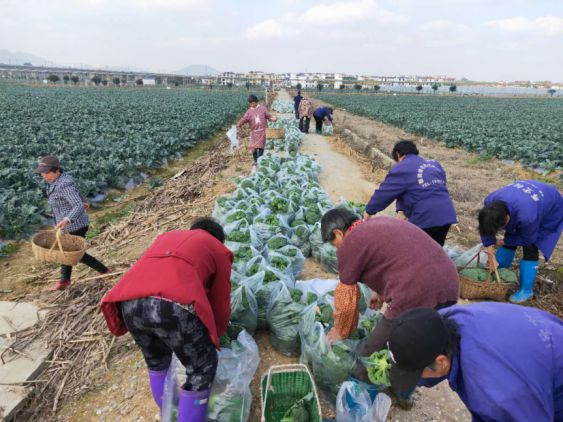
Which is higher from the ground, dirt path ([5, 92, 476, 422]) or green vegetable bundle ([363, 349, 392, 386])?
green vegetable bundle ([363, 349, 392, 386])

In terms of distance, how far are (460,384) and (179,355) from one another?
167 centimetres

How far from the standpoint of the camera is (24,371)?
3355 millimetres

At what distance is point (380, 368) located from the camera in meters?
2.03

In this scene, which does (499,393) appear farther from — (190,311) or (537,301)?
(537,301)

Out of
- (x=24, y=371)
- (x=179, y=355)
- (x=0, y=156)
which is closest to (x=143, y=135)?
(x=0, y=156)

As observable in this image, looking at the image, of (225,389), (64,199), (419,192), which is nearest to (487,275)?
(419,192)

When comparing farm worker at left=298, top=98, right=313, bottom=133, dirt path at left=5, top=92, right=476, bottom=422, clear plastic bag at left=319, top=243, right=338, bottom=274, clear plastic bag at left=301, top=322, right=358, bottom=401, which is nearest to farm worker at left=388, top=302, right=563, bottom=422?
clear plastic bag at left=301, top=322, right=358, bottom=401

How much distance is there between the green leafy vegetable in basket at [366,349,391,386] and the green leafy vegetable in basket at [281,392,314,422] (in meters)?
0.79

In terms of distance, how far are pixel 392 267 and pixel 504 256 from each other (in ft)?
11.3

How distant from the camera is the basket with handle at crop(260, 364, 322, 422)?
2773 mm

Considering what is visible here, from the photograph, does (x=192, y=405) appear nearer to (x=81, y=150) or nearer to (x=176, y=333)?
(x=176, y=333)

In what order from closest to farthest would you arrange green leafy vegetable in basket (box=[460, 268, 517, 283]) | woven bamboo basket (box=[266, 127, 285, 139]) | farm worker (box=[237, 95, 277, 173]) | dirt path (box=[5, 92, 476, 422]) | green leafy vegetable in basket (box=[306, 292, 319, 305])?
1. dirt path (box=[5, 92, 476, 422])
2. green leafy vegetable in basket (box=[306, 292, 319, 305])
3. green leafy vegetable in basket (box=[460, 268, 517, 283])
4. farm worker (box=[237, 95, 277, 173])
5. woven bamboo basket (box=[266, 127, 285, 139])

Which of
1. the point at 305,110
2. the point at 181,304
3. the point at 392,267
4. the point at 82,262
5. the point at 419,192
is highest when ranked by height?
the point at 305,110

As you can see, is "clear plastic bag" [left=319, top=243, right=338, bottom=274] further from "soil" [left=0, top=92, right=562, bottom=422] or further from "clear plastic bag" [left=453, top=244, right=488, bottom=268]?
"clear plastic bag" [left=453, top=244, right=488, bottom=268]
